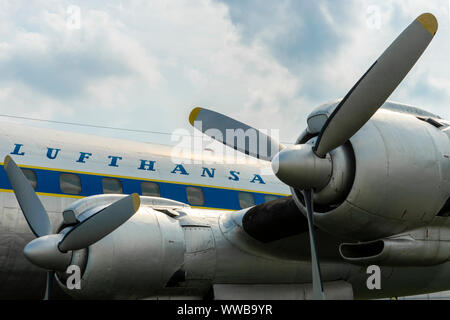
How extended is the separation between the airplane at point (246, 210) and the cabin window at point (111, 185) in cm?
3

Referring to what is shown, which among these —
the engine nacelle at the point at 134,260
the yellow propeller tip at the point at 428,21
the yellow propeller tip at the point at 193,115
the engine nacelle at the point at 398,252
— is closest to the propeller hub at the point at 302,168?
the engine nacelle at the point at 398,252

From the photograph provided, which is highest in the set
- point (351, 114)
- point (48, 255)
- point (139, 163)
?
point (139, 163)

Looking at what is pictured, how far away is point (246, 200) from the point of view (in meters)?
11.2

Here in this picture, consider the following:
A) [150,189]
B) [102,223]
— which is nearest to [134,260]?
[102,223]

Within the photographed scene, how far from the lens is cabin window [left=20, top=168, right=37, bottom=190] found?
9180mm

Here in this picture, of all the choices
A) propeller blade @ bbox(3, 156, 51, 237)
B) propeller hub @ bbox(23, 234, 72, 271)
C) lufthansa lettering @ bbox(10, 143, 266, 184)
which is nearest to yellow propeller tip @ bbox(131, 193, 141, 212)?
propeller hub @ bbox(23, 234, 72, 271)

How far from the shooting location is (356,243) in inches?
269

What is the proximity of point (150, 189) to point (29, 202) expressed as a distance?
2498mm

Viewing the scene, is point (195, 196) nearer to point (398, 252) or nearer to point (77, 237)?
point (77, 237)

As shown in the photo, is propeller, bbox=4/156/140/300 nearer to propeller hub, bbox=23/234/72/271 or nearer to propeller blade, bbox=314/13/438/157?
propeller hub, bbox=23/234/72/271

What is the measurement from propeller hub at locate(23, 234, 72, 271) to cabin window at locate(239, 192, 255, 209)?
4445 mm
